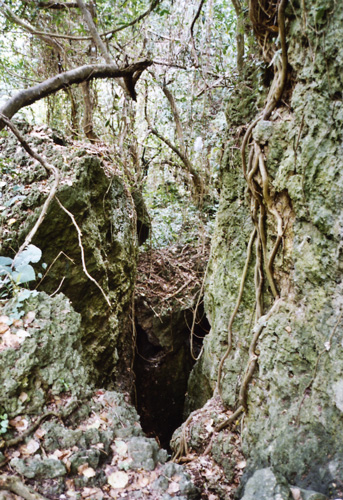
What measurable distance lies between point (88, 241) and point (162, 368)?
3119 millimetres

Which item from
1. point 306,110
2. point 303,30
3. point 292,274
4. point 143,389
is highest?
point 303,30

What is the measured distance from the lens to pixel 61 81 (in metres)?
3.31

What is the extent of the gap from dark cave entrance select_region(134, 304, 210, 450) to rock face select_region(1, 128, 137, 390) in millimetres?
861

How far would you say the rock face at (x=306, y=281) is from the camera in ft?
6.35

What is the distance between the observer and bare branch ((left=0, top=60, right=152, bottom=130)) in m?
2.61

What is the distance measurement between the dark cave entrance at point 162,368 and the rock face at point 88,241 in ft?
2.82

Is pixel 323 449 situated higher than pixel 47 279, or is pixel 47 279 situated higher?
pixel 47 279

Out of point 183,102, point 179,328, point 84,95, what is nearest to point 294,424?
point 179,328

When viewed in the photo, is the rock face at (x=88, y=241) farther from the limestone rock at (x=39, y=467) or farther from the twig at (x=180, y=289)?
the limestone rock at (x=39, y=467)

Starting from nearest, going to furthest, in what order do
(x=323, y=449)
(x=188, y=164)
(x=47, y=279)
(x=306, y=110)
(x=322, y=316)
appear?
(x=323, y=449), (x=322, y=316), (x=306, y=110), (x=47, y=279), (x=188, y=164)

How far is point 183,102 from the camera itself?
6387 millimetres

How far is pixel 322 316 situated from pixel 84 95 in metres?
4.71

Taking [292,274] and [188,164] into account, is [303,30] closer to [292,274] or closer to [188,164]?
[292,274]

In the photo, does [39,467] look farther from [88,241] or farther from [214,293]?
[214,293]
